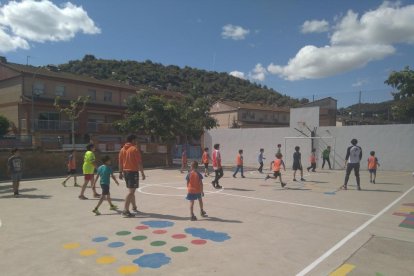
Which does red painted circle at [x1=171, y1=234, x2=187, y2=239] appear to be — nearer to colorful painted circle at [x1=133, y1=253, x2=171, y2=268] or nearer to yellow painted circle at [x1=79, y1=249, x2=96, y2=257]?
colorful painted circle at [x1=133, y1=253, x2=171, y2=268]

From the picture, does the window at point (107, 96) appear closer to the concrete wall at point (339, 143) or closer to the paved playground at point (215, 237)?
the concrete wall at point (339, 143)

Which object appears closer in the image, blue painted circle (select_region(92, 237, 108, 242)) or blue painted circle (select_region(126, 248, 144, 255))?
blue painted circle (select_region(126, 248, 144, 255))

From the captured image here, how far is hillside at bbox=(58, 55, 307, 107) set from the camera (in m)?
70.6

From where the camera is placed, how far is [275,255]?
19.6 ft

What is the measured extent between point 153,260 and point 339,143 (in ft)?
74.8

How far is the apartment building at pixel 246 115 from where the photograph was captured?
57.8 meters

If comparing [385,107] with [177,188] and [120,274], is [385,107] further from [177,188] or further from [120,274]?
[120,274]

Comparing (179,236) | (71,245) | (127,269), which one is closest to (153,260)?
(127,269)

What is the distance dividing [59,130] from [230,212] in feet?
108

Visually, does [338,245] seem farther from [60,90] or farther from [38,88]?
[60,90]

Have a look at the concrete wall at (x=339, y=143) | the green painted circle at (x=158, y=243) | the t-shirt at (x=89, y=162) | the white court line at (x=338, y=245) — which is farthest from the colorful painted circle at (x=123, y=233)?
the concrete wall at (x=339, y=143)

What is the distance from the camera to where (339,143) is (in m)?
25.8

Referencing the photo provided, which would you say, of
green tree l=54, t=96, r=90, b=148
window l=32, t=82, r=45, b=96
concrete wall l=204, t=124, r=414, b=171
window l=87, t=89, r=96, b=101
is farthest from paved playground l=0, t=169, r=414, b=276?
window l=87, t=89, r=96, b=101

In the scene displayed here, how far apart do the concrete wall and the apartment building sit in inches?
919
